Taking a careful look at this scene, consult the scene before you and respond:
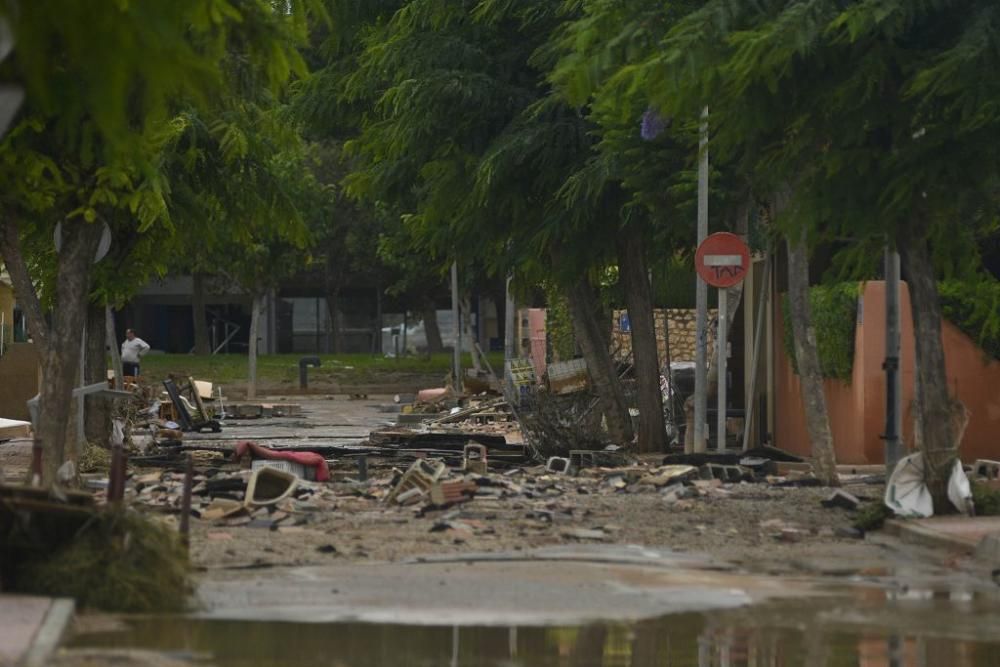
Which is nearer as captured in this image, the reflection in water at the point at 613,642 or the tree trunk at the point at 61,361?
the reflection in water at the point at 613,642

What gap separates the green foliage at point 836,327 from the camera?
2400 cm

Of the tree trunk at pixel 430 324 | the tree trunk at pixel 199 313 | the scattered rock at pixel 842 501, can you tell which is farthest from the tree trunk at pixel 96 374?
the tree trunk at pixel 430 324

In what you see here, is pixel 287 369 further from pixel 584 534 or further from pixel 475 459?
pixel 584 534

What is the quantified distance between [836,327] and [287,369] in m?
37.4

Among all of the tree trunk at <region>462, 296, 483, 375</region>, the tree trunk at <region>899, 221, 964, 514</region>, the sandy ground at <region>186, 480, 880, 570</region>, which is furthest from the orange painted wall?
the tree trunk at <region>462, 296, 483, 375</region>

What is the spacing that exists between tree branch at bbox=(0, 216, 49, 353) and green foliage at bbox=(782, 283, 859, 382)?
9.55 metres

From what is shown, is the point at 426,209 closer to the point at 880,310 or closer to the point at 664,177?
the point at 664,177

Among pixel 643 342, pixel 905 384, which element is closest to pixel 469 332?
pixel 643 342

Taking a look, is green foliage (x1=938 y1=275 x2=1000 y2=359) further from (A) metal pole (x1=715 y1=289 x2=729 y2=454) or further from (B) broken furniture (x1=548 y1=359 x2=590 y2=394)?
(B) broken furniture (x1=548 y1=359 x2=590 y2=394)

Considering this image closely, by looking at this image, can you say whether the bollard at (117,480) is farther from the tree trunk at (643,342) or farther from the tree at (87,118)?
the tree trunk at (643,342)

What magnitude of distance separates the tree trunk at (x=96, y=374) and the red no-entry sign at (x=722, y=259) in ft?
24.6

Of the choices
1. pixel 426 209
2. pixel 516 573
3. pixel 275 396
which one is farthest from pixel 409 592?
pixel 275 396

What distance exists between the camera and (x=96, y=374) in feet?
78.5

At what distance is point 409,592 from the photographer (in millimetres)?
11508
